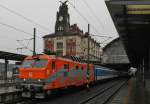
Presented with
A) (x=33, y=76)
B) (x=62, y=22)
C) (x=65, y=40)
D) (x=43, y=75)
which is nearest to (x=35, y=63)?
(x=33, y=76)

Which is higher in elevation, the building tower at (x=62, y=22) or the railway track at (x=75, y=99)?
the building tower at (x=62, y=22)

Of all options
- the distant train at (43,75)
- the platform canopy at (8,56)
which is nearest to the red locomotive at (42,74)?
the distant train at (43,75)

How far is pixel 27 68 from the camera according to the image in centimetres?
2527

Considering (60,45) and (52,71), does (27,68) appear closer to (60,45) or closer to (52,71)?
(52,71)

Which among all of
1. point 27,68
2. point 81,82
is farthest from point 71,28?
point 27,68

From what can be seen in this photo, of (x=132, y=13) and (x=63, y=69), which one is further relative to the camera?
(x=63, y=69)

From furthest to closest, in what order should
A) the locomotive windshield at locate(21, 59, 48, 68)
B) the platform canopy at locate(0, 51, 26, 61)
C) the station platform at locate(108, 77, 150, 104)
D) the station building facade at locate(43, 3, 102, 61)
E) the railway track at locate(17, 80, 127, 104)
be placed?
the station building facade at locate(43, 3, 102, 61), the platform canopy at locate(0, 51, 26, 61), the locomotive windshield at locate(21, 59, 48, 68), the station platform at locate(108, 77, 150, 104), the railway track at locate(17, 80, 127, 104)

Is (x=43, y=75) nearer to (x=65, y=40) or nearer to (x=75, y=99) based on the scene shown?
(x=75, y=99)

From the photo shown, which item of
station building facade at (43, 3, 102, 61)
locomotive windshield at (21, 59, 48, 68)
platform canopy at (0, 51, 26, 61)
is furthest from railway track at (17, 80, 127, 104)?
station building facade at (43, 3, 102, 61)

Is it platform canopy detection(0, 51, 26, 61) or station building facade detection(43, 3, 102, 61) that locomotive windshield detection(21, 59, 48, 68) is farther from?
station building facade detection(43, 3, 102, 61)

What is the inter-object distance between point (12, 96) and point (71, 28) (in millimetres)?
109528

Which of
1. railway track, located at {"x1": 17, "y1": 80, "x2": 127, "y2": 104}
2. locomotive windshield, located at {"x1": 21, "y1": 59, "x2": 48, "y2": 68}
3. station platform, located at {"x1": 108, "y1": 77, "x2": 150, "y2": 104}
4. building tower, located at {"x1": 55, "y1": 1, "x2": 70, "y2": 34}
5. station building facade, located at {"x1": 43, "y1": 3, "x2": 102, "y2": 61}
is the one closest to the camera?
railway track, located at {"x1": 17, "y1": 80, "x2": 127, "y2": 104}

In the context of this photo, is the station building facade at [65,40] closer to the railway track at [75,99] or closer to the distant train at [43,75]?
the railway track at [75,99]

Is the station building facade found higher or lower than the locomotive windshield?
higher
